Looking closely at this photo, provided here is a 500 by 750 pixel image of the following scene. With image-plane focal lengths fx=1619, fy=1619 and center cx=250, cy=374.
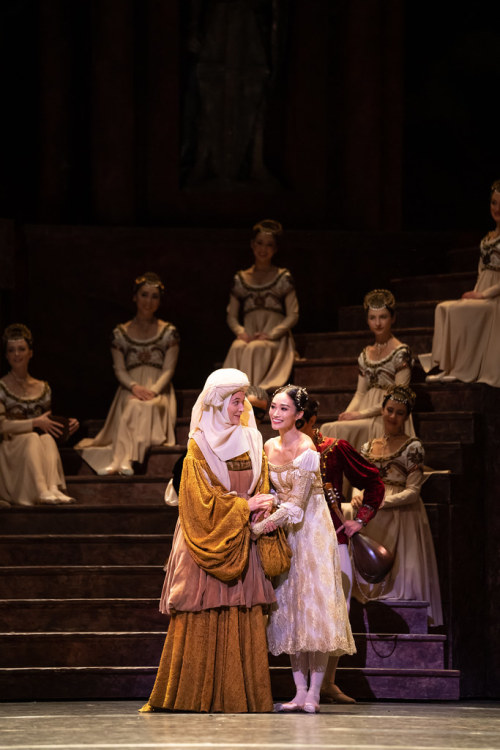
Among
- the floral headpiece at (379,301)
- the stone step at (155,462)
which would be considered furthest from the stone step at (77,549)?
the floral headpiece at (379,301)

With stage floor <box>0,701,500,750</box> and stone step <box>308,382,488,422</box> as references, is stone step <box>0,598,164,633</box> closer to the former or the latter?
stage floor <box>0,701,500,750</box>

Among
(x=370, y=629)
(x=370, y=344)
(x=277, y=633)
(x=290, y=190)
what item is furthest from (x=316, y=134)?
(x=277, y=633)

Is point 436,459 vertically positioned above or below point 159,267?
below

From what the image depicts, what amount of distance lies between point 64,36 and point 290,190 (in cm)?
193

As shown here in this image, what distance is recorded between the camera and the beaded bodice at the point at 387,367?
914cm

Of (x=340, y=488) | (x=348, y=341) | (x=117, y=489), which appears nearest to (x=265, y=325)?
(x=348, y=341)

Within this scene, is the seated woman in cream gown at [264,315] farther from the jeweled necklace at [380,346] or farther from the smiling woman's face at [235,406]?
the smiling woman's face at [235,406]

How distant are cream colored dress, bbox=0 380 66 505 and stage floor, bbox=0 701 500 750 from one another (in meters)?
2.07

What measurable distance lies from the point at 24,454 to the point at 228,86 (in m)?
3.61

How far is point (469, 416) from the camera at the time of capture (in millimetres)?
8883

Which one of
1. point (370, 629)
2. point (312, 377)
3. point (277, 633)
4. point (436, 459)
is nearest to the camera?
point (277, 633)

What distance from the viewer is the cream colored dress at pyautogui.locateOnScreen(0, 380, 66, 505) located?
29.9ft

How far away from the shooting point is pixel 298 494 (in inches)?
274

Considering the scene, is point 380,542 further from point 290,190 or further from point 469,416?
point 290,190
